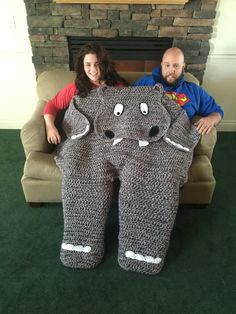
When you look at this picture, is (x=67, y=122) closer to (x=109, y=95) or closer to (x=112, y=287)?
(x=109, y=95)

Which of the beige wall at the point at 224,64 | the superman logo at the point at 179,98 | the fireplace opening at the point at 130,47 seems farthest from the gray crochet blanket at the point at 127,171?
the beige wall at the point at 224,64

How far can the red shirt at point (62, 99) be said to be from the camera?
183 cm

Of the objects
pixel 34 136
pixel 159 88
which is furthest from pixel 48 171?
pixel 159 88

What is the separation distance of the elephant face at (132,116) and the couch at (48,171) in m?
0.30

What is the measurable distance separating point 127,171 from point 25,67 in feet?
4.38

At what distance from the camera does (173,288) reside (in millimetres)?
1463

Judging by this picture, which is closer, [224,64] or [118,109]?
[118,109]

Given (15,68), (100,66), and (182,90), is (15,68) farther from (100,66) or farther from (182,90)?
(182,90)

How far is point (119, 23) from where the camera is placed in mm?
2086

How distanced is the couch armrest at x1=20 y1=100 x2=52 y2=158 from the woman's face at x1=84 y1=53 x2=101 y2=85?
1.30 ft

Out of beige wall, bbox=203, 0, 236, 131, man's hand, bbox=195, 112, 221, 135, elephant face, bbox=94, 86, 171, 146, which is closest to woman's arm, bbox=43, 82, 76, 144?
elephant face, bbox=94, 86, 171, 146

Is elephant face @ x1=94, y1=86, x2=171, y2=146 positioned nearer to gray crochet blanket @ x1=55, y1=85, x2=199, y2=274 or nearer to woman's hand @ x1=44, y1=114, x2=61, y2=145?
gray crochet blanket @ x1=55, y1=85, x2=199, y2=274

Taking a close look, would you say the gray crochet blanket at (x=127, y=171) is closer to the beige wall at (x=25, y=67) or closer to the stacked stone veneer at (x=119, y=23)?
the stacked stone veneer at (x=119, y=23)

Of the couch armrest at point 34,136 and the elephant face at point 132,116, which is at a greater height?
the elephant face at point 132,116
